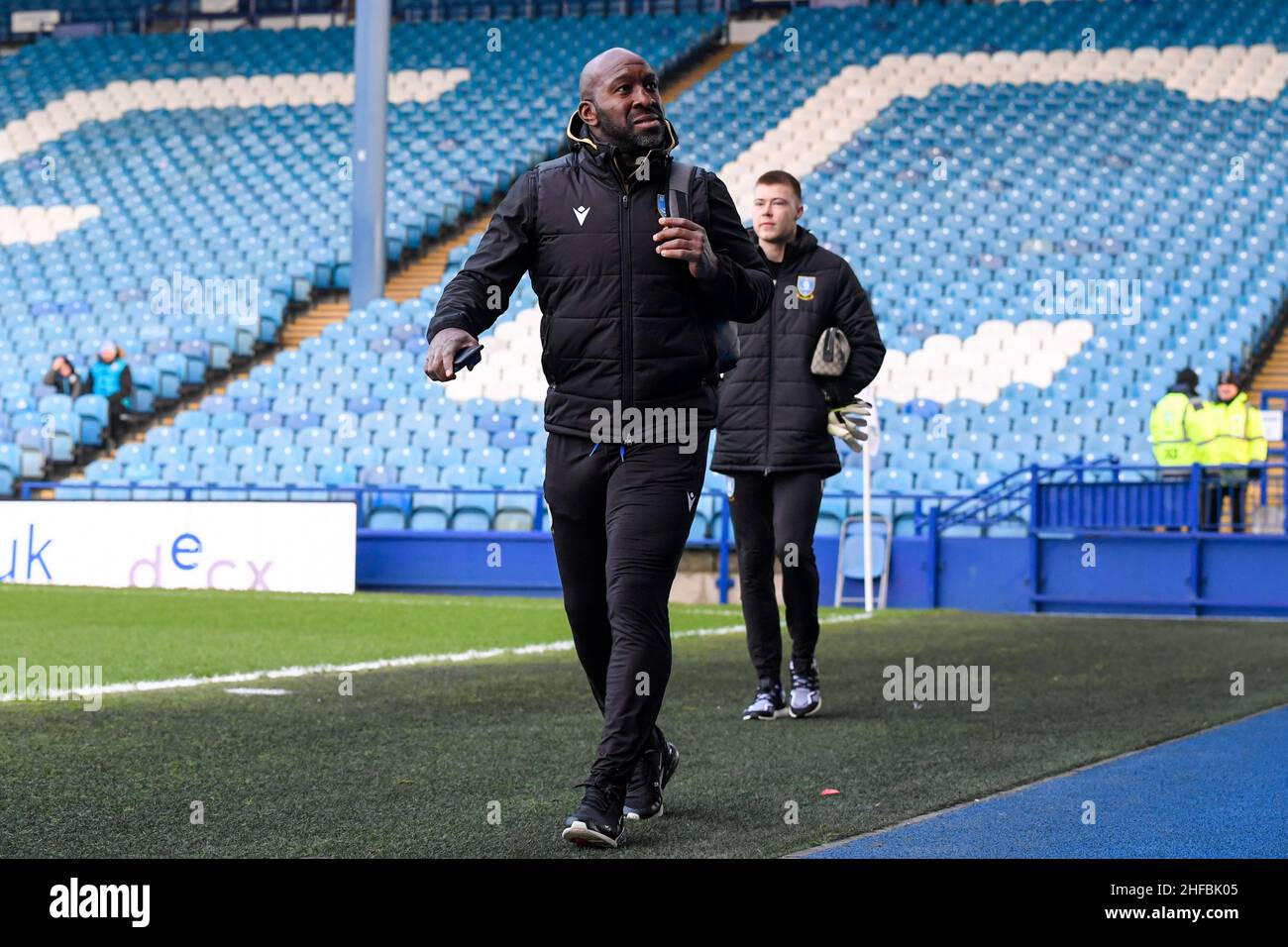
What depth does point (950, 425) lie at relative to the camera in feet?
59.2

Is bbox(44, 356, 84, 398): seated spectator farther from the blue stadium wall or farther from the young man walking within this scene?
the young man walking

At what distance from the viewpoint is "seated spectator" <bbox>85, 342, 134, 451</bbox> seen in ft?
67.8

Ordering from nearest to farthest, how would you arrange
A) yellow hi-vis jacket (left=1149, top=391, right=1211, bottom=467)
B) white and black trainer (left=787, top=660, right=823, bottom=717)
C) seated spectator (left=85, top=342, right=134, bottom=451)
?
white and black trainer (left=787, top=660, right=823, bottom=717) < yellow hi-vis jacket (left=1149, top=391, right=1211, bottom=467) < seated spectator (left=85, top=342, right=134, bottom=451)

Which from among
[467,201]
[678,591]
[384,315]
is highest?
[467,201]

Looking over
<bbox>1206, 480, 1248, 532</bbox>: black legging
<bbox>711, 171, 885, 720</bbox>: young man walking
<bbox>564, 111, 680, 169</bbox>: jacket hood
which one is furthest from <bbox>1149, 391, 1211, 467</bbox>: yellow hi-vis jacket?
<bbox>564, 111, 680, 169</bbox>: jacket hood

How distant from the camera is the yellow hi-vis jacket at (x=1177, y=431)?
14898mm

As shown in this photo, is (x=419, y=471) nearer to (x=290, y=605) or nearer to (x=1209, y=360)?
(x=290, y=605)

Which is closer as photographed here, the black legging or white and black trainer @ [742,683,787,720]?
white and black trainer @ [742,683,787,720]

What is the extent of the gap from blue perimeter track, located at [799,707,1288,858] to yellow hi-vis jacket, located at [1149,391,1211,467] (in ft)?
30.1

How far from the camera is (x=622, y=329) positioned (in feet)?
14.7

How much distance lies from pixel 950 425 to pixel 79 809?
14.2 meters

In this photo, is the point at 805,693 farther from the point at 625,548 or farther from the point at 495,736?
the point at 625,548

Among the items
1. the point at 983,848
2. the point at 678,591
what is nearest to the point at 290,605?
the point at 678,591

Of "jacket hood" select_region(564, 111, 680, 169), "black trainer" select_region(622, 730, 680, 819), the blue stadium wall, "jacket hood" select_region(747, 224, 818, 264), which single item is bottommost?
the blue stadium wall
